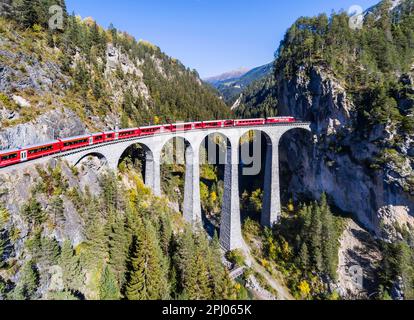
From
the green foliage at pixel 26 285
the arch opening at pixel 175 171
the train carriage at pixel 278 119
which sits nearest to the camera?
the green foliage at pixel 26 285

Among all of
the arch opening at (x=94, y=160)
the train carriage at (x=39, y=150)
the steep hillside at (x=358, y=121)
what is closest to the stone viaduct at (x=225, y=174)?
the arch opening at (x=94, y=160)

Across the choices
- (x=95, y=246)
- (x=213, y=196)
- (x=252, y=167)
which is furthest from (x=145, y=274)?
(x=252, y=167)

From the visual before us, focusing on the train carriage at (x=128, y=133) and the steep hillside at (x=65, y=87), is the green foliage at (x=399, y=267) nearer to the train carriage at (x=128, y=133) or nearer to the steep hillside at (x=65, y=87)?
the train carriage at (x=128, y=133)

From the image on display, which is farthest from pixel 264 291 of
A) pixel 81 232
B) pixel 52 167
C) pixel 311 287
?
pixel 52 167

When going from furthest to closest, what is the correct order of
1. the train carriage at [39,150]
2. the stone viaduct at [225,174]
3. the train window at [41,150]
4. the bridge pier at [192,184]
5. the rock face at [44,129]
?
1. the bridge pier at [192,184]
2. the stone viaduct at [225,174]
3. the rock face at [44,129]
4. the train window at [41,150]
5. the train carriage at [39,150]

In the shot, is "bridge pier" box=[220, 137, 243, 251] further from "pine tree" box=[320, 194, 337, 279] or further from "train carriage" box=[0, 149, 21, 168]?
"train carriage" box=[0, 149, 21, 168]
